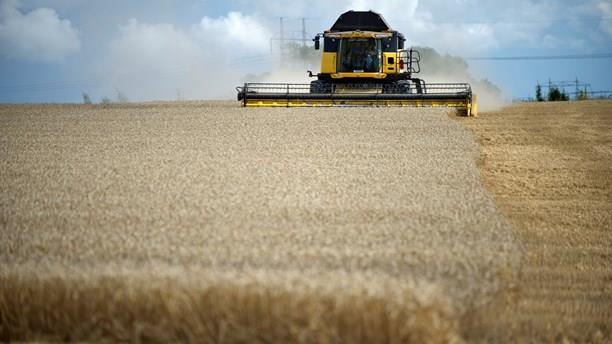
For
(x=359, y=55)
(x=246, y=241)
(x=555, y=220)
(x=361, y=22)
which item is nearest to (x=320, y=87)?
(x=359, y=55)

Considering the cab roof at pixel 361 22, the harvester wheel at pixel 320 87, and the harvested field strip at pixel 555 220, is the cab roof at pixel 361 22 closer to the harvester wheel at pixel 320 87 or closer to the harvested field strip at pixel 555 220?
the harvester wheel at pixel 320 87

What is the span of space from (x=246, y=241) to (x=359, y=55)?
16829 millimetres

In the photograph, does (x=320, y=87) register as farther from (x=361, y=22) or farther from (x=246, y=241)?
(x=246, y=241)

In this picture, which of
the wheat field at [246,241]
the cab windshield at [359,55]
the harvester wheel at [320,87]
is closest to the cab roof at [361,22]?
the cab windshield at [359,55]

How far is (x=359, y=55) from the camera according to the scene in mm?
22719

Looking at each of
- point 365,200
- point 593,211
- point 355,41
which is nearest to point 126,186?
point 365,200

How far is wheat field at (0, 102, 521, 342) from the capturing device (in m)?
4.88

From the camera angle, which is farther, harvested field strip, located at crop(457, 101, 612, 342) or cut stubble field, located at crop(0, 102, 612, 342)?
harvested field strip, located at crop(457, 101, 612, 342)

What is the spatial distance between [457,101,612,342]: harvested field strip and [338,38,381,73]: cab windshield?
5.28 metres

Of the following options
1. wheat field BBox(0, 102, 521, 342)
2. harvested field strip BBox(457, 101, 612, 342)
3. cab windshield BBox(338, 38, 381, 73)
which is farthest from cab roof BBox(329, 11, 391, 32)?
wheat field BBox(0, 102, 521, 342)

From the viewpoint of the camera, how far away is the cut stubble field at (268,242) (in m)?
4.89

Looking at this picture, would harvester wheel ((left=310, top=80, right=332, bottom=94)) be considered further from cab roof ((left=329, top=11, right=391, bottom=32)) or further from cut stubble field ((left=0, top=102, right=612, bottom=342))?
cut stubble field ((left=0, top=102, right=612, bottom=342))

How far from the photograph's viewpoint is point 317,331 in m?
4.74

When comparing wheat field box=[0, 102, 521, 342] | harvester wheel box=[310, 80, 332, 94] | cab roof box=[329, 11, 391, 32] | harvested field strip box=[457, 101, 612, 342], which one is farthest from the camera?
cab roof box=[329, 11, 391, 32]
